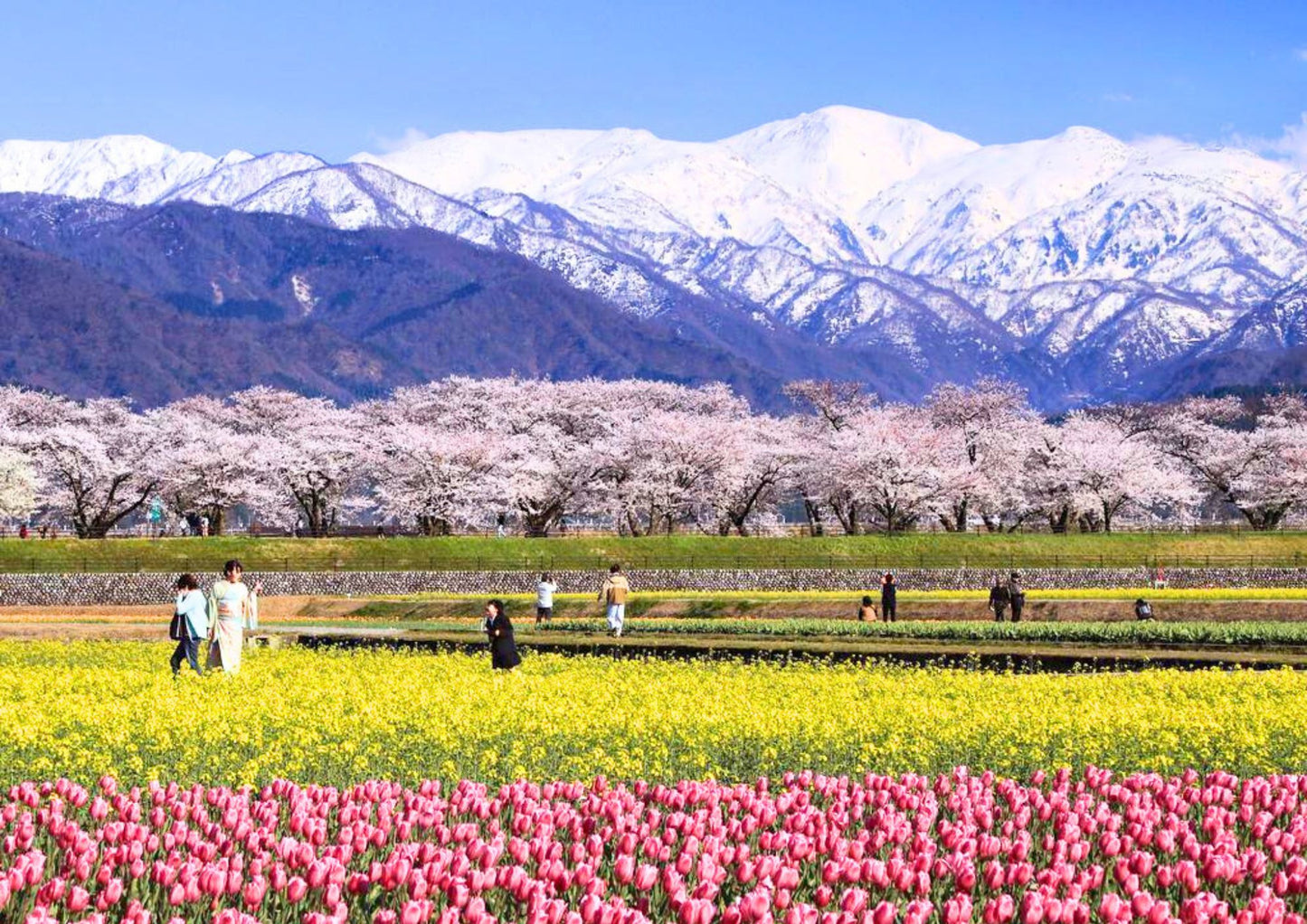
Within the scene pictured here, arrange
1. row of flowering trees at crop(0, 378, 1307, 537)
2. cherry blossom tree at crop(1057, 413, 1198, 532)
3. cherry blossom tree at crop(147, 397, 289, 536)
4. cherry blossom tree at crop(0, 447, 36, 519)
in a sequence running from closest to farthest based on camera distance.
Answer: cherry blossom tree at crop(0, 447, 36, 519) < row of flowering trees at crop(0, 378, 1307, 537) < cherry blossom tree at crop(1057, 413, 1198, 532) < cherry blossom tree at crop(147, 397, 289, 536)

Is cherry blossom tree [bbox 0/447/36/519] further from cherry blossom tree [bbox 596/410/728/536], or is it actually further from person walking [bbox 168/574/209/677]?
person walking [bbox 168/574/209/677]

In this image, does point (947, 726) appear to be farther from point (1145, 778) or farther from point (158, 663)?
point (158, 663)

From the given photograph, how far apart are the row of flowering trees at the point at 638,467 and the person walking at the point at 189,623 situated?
194 ft

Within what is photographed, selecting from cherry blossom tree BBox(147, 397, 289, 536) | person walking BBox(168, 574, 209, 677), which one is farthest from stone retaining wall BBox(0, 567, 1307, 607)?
person walking BBox(168, 574, 209, 677)

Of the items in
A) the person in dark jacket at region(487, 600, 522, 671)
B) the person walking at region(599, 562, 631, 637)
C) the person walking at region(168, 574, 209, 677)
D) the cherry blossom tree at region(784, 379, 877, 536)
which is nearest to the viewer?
the person walking at region(168, 574, 209, 677)

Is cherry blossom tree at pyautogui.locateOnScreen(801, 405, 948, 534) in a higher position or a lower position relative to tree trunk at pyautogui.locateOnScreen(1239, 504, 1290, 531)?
higher

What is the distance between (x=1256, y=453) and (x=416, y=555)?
55061 millimetres

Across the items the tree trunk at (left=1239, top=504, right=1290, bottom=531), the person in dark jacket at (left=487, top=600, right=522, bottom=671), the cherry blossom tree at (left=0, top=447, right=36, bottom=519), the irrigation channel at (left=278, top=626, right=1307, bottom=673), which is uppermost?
the cherry blossom tree at (left=0, top=447, right=36, bottom=519)

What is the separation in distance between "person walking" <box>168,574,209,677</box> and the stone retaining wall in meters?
35.1

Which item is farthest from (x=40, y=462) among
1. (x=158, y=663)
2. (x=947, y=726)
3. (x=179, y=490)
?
(x=947, y=726)

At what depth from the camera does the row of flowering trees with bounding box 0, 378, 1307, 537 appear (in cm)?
8756

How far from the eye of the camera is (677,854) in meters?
11.5

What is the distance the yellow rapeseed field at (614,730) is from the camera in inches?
597

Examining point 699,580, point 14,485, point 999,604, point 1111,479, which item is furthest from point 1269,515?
point 14,485
